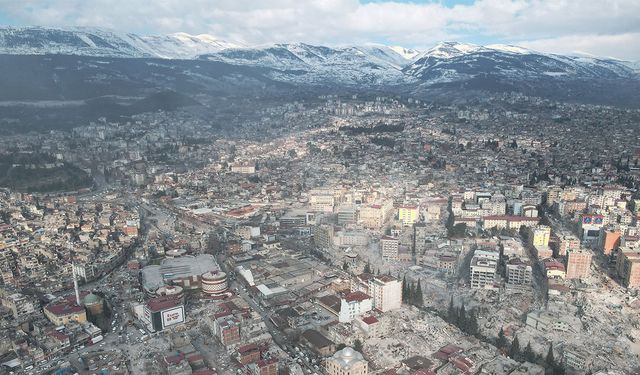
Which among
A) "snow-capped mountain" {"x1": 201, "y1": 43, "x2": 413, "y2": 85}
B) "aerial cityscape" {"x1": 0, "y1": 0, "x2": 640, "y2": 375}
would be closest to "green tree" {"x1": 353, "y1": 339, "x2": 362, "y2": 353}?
"aerial cityscape" {"x1": 0, "y1": 0, "x2": 640, "y2": 375}

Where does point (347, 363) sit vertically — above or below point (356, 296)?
below

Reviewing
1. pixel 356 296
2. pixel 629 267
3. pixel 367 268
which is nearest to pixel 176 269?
pixel 367 268

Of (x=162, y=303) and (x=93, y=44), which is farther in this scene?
(x=93, y=44)

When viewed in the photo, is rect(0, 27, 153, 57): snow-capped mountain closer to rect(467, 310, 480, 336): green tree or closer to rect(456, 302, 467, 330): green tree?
rect(456, 302, 467, 330): green tree

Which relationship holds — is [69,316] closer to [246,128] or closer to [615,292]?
[615,292]

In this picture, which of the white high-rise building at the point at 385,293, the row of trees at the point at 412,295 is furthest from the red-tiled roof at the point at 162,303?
the row of trees at the point at 412,295

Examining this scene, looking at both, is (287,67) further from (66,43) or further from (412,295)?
(412,295)

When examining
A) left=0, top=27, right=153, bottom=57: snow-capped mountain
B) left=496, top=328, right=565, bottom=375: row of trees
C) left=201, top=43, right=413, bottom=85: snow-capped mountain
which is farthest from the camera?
left=201, top=43, right=413, bottom=85: snow-capped mountain

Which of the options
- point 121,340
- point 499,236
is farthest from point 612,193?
point 121,340
